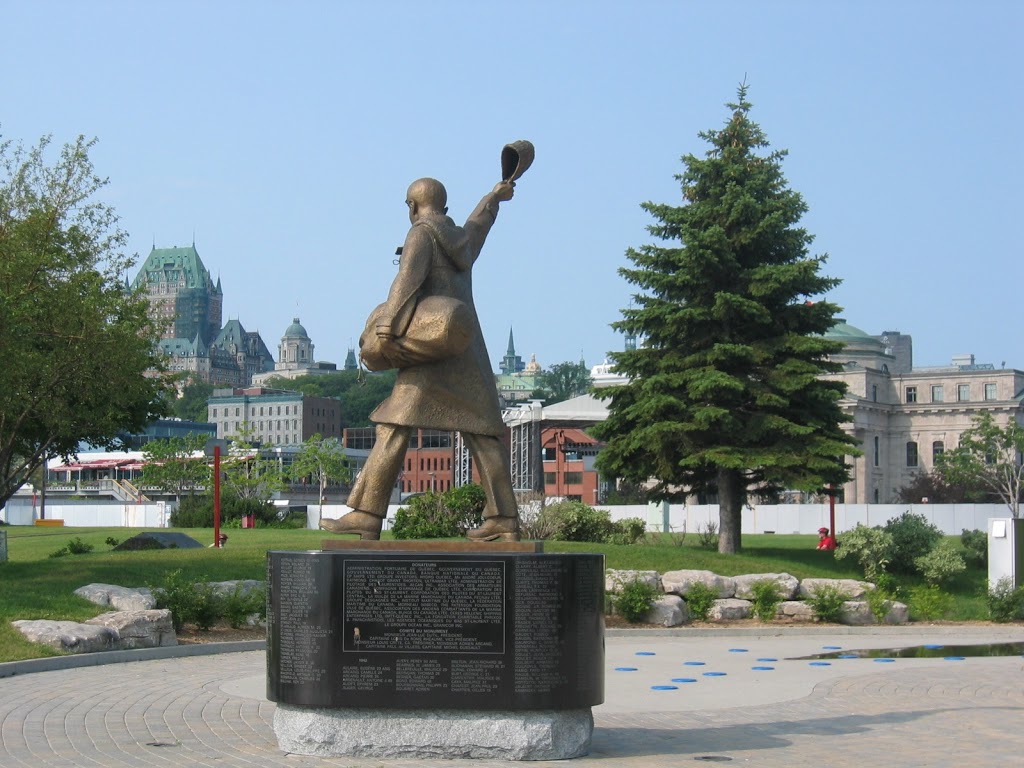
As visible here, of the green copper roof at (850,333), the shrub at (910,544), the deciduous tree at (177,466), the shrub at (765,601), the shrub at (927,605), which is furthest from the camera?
the green copper roof at (850,333)

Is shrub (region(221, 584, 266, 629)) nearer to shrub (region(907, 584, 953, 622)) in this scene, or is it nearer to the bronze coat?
the bronze coat

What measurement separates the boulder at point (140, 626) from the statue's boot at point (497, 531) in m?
7.29

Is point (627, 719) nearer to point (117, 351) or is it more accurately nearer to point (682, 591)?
point (682, 591)

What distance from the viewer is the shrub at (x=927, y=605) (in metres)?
22.6

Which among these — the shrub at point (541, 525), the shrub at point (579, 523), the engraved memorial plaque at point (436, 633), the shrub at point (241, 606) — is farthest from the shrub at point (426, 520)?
the engraved memorial plaque at point (436, 633)

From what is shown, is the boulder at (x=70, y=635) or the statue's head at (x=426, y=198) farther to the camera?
the boulder at (x=70, y=635)

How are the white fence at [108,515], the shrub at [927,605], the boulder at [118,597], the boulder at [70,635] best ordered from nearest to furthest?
the boulder at [70,635] → the boulder at [118,597] → the shrub at [927,605] → the white fence at [108,515]

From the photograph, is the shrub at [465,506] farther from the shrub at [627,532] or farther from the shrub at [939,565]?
the shrub at [939,565]

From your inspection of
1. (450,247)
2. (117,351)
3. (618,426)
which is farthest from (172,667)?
(618,426)

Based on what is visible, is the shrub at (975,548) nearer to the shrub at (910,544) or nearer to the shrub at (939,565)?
the shrub at (910,544)

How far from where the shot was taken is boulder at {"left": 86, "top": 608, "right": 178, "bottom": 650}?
1582 cm

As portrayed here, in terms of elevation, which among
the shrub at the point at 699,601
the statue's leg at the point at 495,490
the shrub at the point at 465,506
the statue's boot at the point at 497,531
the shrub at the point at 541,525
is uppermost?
the statue's leg at the point at 495,490

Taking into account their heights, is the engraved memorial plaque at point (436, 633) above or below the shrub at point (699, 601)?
above

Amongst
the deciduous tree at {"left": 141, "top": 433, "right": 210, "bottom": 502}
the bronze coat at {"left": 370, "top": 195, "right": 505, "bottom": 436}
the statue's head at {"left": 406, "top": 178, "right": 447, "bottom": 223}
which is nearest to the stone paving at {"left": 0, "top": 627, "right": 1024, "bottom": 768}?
the bronze coat at {"left": 370, "top": 195, "right": 505, "bottom": 436}
